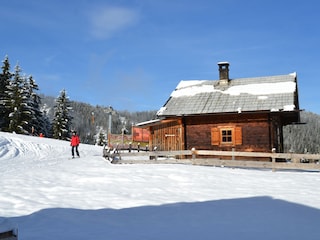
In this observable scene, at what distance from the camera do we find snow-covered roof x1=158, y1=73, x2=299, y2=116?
67.1 ft

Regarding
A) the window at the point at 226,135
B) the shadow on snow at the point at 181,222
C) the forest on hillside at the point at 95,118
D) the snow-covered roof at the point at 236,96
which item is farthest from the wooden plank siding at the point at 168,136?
the forest on hillside at the point at 95,118

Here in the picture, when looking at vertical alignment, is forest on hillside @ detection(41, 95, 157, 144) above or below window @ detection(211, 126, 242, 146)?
above

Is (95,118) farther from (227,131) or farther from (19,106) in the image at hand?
(227,131)

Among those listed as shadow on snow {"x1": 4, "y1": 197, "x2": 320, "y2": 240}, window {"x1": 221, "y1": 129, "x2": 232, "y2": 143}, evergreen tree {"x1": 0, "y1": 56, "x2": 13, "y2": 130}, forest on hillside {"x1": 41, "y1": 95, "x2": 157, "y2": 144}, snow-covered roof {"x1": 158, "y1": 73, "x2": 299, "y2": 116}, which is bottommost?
shadow on snow {"x1": 4, "y1": 197, "x2": 320, "y2": 240}

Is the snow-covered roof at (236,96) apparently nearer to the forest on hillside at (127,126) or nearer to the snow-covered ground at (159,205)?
the snow-covered ground at (159,205)

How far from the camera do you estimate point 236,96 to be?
22172 mm

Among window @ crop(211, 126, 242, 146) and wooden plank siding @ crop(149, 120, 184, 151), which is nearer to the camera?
window @ crop(211, 126, 242, 146)

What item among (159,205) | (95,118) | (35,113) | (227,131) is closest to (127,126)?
(95,118)

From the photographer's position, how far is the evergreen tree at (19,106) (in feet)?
135

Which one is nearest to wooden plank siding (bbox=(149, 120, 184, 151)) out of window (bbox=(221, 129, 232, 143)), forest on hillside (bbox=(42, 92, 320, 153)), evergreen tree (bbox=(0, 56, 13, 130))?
window (bbox=(221, 129, 232, 143))

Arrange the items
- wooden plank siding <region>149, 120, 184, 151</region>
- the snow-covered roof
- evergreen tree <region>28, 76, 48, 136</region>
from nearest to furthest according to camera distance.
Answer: the snow-covered roof, wooden plank siding <region>149, 120, 184, 151</region>, evergreen tree <region>28, 76, 48, 136</region>

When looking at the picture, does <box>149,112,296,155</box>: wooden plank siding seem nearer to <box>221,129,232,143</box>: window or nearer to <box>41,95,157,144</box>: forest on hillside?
<box>221,129,232,143</box>: window

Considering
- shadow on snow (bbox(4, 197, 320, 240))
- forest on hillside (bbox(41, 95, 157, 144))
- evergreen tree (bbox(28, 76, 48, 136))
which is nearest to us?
shadow on snow (bbox(4, 197, 320, 240))

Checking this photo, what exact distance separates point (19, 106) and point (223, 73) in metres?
28.0
